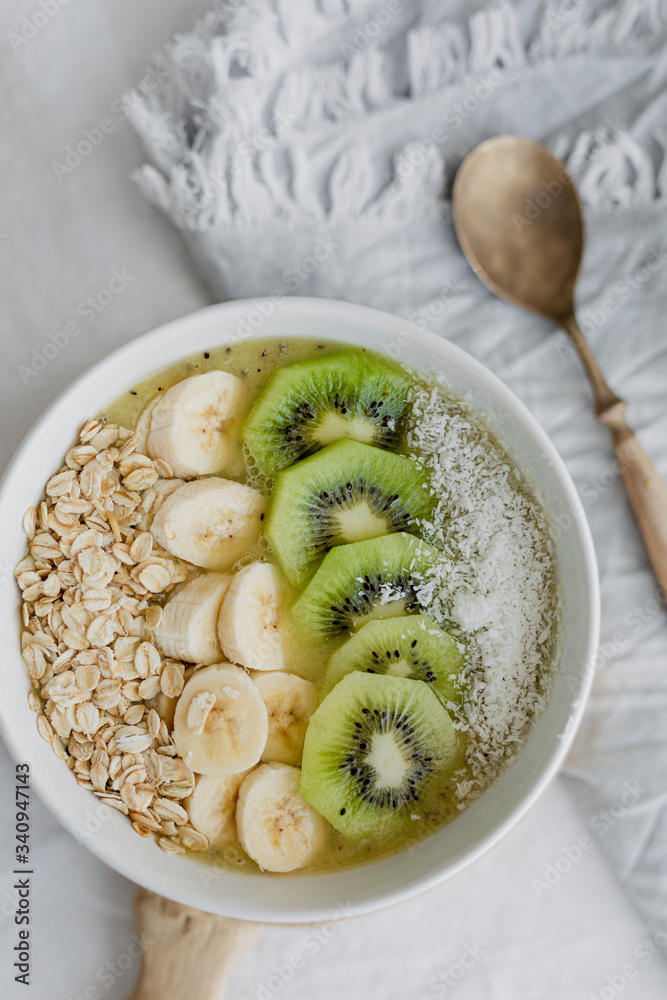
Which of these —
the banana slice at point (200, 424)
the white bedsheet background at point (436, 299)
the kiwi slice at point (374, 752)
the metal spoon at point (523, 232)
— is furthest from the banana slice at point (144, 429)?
the metal spoon at point (523, 232)

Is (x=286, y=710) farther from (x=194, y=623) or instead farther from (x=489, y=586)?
(x=489, y=586)

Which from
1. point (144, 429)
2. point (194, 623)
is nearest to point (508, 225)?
point (144, 429)

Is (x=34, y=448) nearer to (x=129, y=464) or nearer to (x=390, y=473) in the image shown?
(x=129, y=464)

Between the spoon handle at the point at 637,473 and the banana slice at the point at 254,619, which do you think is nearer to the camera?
the banana slice at the point at 254,619

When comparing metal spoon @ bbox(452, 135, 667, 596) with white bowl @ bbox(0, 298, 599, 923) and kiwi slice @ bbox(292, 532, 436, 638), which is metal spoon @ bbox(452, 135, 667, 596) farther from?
kiwi slice @ bbox(292, 532, 436, 638)

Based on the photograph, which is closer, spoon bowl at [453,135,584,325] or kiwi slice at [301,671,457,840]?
kiwi slice at [301,671,457,840]

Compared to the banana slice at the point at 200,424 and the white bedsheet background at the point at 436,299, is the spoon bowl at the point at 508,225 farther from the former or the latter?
the banana slice at the point at 200,424

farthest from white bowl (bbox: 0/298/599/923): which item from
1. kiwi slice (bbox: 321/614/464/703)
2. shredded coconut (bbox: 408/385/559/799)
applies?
kiwi slice (bbox: 321/614/464/703)
